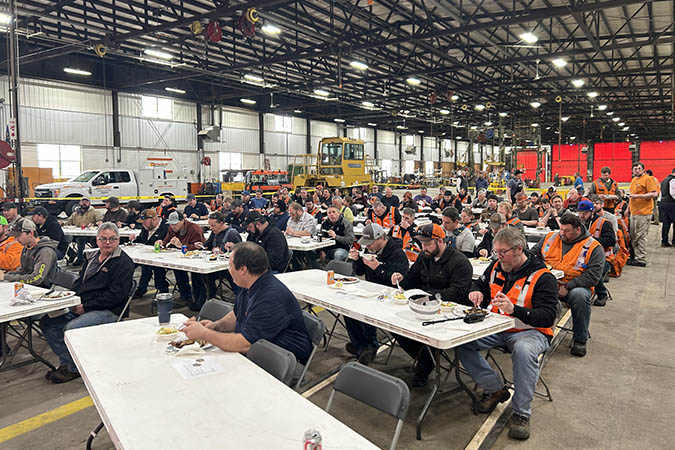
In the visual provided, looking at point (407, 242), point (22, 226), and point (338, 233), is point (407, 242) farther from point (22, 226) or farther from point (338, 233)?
point (22, 226)

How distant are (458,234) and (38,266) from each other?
5344mm

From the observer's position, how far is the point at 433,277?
4492 millimetres

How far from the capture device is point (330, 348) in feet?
17.1

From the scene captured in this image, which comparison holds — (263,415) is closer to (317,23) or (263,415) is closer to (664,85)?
(317,23)

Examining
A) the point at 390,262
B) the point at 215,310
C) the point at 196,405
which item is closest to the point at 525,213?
the point at 390,262

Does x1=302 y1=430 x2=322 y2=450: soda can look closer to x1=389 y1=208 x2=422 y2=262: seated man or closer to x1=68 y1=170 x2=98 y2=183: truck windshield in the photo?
x1=389 y1=208 x2=422 y2=262: seated man

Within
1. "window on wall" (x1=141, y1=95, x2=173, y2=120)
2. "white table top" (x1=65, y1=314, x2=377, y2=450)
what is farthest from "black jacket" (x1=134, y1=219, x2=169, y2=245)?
"window on wall" (x1=141, y1=95, x2=173, y2=120)

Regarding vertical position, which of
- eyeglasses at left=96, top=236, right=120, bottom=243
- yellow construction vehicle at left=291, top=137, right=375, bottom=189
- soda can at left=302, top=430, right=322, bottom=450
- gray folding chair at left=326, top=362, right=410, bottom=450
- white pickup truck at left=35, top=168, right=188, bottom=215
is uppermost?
yellow construction vehicle at left=291, top=137, right=375, bottom=189

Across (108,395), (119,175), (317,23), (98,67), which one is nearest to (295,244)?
(108,395)

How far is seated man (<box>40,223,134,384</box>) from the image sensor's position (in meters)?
4.46

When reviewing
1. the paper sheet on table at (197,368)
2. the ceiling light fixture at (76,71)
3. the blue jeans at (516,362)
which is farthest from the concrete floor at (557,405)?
the ceiling light fixture at (76,71)

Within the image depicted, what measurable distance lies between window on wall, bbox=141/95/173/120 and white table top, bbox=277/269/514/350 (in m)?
21.1

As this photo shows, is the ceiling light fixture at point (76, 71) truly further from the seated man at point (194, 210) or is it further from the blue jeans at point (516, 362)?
the blue jeans at point (516, 362)

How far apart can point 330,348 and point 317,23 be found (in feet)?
43.6
